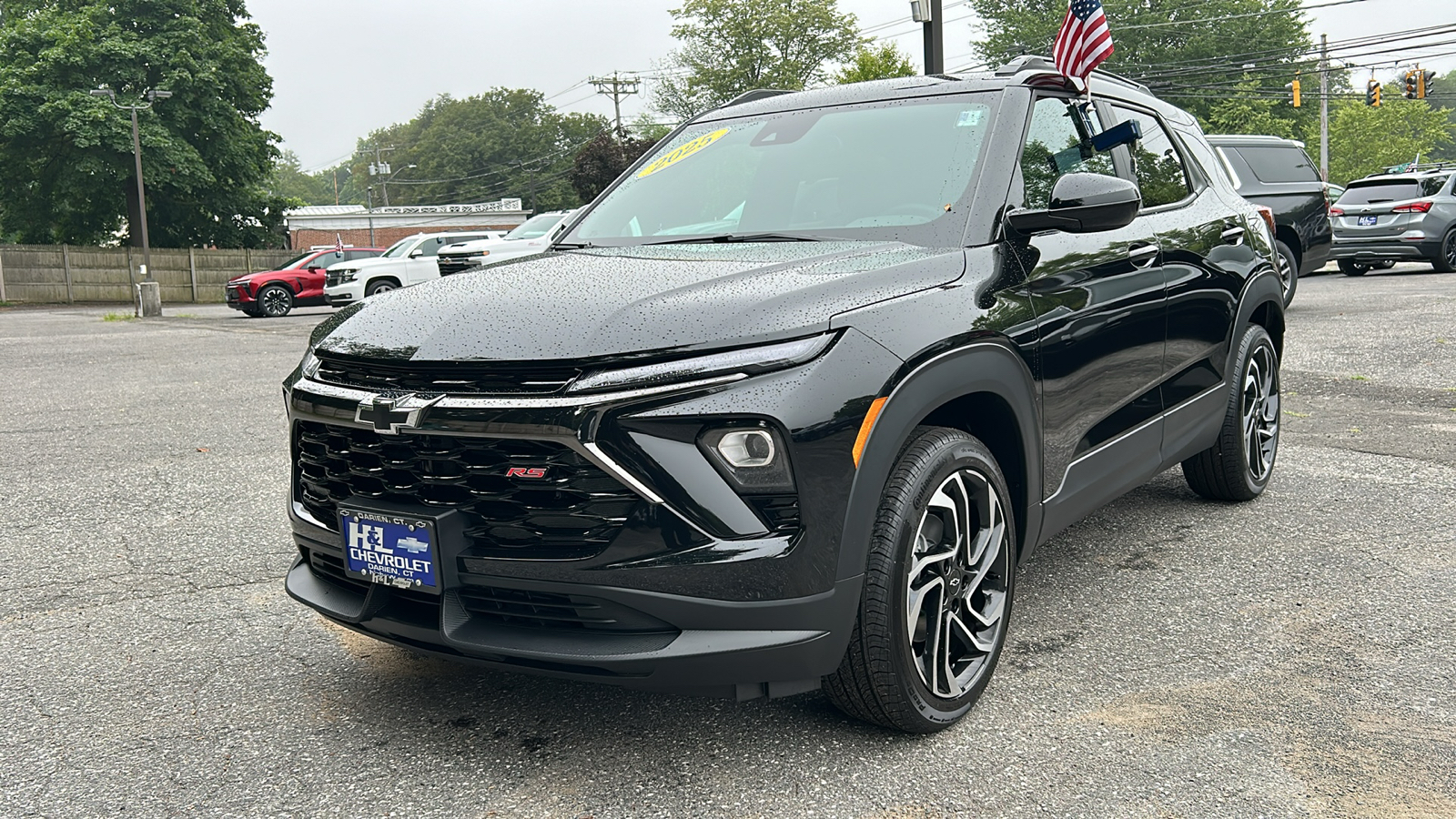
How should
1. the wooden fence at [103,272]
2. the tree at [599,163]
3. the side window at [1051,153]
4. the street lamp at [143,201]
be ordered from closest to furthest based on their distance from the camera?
the side window at [1051,153] → the street lamp at [143,201] → the wooden fence at [103,272] → the tree at [599,163]

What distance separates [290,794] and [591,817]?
0.73 metres

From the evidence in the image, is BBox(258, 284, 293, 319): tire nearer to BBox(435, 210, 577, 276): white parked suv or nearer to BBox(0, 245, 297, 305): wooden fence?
BBox(435, 210, 577, 276): white parked suv

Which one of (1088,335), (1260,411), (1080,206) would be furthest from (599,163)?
(1080,206)

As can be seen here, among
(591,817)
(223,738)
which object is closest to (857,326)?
(591,817)

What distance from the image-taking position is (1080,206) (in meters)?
3.11

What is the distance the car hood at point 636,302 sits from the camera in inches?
95.4

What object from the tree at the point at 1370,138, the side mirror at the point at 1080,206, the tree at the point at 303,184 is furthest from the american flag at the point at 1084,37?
the tree at the point at 303,184

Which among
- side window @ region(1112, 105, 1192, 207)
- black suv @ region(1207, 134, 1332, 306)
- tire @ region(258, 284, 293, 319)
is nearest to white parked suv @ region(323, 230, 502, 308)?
tire @ region(258, 284, 293, 319)

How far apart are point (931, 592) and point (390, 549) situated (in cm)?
132

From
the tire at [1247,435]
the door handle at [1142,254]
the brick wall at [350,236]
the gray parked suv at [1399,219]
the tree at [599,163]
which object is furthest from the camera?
the brick wall at [350,236]

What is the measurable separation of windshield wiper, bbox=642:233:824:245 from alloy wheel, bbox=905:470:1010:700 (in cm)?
90

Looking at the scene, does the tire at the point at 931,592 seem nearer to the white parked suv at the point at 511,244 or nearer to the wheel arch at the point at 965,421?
the wheel arch at the point at 965,421

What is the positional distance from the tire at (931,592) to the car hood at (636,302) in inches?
17.3

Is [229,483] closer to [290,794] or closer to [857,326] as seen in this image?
[290,794]
